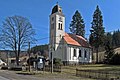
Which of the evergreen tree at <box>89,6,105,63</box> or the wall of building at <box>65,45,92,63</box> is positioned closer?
the wall of building at <box>65,45,92,63</box>

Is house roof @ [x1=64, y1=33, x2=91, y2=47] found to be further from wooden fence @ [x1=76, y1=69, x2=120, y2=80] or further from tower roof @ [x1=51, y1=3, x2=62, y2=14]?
wooden fence @ [x1=76, y1=69, x2=120, y2=80]

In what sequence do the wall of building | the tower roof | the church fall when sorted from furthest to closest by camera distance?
the tower roof
the church
the wall of building

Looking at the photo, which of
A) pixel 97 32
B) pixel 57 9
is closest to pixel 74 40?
pixel 97 32

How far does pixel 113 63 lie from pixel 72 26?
31.0 metres

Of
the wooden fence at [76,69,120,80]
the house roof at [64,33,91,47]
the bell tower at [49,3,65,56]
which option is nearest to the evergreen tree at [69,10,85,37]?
the house roof at [64,33,91,47]

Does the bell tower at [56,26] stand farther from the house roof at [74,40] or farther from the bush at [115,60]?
the bush at [115,60]

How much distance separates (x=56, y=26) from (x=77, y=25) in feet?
73.2

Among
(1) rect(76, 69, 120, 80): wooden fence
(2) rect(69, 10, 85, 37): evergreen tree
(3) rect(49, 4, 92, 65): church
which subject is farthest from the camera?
(2) rect(69, 10, 85, 37): evergreen tree

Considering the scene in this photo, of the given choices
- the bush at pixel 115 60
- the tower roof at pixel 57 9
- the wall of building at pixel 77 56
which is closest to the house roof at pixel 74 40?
the wall of building at pixel 77 56

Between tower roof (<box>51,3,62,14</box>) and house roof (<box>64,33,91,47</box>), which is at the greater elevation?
tower roof (<box>51,3,62,14</box>)

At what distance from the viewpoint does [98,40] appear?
258 ft

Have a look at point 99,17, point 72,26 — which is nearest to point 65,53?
point 99,17

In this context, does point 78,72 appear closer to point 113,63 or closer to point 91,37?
point 113,63

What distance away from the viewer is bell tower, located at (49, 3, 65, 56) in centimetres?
7488
